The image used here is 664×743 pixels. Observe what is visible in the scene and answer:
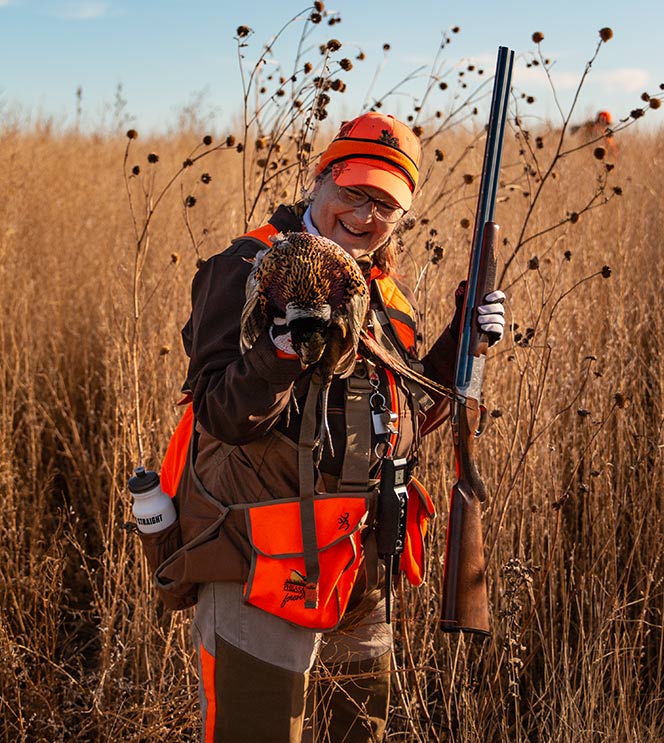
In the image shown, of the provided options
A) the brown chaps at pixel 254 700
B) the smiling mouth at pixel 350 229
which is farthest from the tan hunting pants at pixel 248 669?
the smiling mouth at pixel 350 229

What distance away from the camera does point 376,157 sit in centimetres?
195

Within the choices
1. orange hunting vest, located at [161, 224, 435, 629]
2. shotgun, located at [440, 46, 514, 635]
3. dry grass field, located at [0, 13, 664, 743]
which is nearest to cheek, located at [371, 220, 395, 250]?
orange hunting vest, located at [161, 224, 435, 629]

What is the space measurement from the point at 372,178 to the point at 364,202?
6 cm

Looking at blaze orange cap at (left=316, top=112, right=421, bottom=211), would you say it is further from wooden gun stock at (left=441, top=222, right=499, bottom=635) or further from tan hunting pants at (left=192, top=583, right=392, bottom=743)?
tan hunting pants at (left=192, top=583, right=392, bottom=743)

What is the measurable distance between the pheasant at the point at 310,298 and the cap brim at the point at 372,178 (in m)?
0.39

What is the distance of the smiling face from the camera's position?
1.91 m

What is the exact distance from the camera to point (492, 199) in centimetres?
222

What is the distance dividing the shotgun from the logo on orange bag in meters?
0.45

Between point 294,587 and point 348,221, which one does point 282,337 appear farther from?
point 294,587

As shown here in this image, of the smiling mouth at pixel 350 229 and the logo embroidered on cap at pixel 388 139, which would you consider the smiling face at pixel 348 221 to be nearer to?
the smiling mouth at pixel 350 229

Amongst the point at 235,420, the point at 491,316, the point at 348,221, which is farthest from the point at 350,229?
the point at 235,420

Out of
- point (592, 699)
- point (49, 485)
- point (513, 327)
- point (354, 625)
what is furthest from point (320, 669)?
point (49, 485)

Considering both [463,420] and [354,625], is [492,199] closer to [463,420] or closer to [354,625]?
[463,420]

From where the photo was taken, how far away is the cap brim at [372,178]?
6.21 ft
